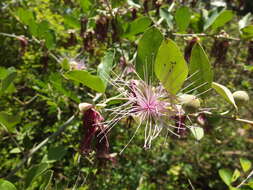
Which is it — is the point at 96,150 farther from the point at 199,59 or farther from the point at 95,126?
the point at 199,59

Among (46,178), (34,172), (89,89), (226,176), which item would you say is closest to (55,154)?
(34,172)

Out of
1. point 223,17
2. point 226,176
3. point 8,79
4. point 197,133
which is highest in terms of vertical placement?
point 223,17

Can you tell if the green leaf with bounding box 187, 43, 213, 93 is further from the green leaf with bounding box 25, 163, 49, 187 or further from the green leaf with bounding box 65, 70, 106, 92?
the green leaf with bounding box 25, 163, 49, 187

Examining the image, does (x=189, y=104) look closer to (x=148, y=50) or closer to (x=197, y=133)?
(x=148, y=50)

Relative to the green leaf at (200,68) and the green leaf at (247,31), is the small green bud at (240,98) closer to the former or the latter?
the green leaf at (200,68)

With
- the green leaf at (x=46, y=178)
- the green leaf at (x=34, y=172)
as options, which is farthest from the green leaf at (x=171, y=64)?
the green leaf at (x=34, y=172)

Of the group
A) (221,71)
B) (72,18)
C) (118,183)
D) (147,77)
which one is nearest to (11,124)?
(147,77)

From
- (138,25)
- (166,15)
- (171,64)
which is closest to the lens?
(171,64)
